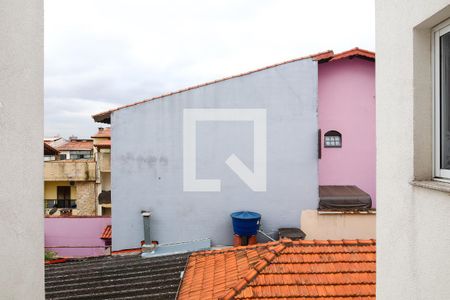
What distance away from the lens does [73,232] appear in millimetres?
14930

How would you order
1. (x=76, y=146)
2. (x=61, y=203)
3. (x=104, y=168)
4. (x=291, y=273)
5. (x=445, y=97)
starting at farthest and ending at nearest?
1. (x=76, y=146)
2. (x=61, y=203)
3. (x=104, y=168)
4. (x=291, y=273)
5. (x=445, y=97)

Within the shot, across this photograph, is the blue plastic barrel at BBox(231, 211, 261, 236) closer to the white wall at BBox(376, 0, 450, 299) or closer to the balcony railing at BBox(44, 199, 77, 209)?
the white wall at BBox(376, 0, 450, 299)

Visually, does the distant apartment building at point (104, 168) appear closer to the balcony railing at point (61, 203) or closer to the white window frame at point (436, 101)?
the balcony railing at point (61, 203)

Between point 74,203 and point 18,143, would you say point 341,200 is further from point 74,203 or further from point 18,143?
point 74,203

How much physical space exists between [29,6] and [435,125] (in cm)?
327

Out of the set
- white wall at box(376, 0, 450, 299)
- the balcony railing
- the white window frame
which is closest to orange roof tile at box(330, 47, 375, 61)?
white wall at box(376, 0, 450, 299)

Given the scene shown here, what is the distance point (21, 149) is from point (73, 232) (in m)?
13.8

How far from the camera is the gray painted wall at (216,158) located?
10602 millimetres

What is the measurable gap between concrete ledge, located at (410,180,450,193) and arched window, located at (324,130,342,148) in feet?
33.2

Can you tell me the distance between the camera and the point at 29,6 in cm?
281

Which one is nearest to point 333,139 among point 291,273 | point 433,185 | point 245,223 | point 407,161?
point 245,223

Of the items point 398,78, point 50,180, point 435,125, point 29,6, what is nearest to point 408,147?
point 435,125

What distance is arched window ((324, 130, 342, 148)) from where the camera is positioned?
12.0 metres

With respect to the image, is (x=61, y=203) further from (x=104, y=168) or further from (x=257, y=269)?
(x=257, y=269)
